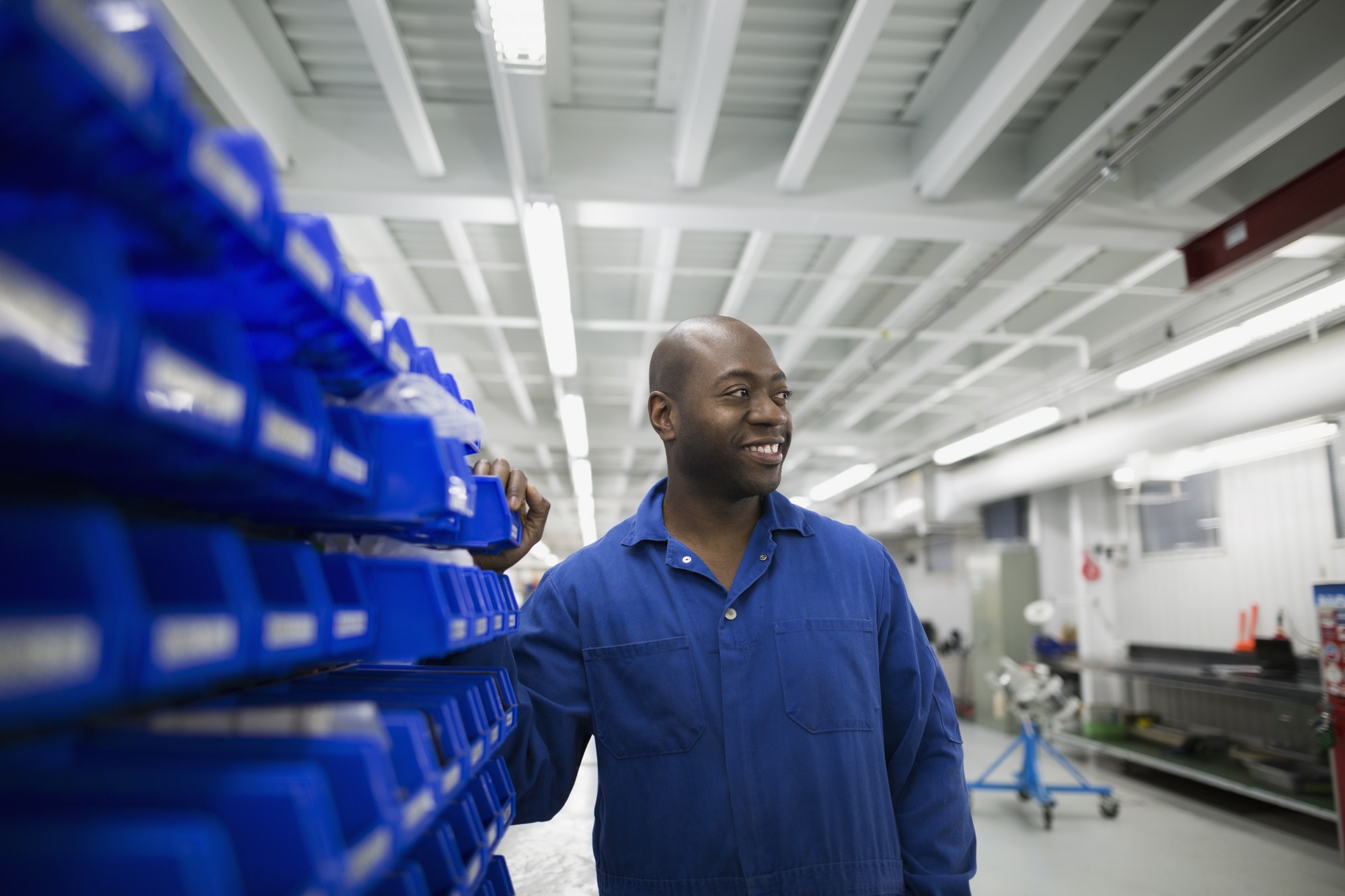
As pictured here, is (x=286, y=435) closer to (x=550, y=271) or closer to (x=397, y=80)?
(x=397, y=80)

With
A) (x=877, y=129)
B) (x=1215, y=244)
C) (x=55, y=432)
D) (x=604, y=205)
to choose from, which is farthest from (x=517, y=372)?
(x=55, y=432)

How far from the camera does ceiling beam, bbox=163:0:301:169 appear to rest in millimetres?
3244

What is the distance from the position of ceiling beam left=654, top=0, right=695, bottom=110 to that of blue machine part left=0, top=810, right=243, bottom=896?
12.2 feet

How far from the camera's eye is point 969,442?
8945 millimetres

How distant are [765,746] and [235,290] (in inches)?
51.7

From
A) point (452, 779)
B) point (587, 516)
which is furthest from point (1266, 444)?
point (587, 516)

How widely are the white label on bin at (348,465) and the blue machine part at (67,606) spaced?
29 cm

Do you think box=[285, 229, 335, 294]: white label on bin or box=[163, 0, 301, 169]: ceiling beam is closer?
box=[285, 229, 335, 294]: white label on bin

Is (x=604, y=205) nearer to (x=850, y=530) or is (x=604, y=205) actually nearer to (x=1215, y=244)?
(x=850, y=530)

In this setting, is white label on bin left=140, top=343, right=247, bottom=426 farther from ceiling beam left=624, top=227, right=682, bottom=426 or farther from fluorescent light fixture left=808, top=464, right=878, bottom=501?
fluorescent light fixture left=808, top=464, right=878, bottom=501

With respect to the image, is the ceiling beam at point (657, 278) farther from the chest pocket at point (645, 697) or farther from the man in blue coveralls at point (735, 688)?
the chest pocket at point (645, 697)

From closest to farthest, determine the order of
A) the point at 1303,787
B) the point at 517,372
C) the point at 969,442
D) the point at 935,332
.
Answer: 1. the point at 1303,787
2. the point at 935,332
3. the point at 517,372
4. the point at 969,442

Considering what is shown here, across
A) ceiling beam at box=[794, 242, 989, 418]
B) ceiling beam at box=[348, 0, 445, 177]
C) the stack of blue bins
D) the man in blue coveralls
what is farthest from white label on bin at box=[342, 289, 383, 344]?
ceiling beam at box=[794, 242, 989, 418]

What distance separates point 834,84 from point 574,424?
5.32 metres
